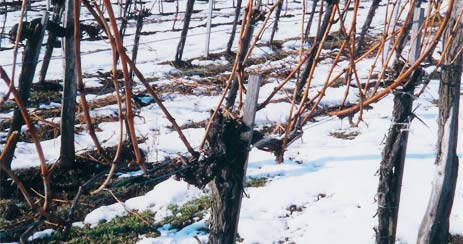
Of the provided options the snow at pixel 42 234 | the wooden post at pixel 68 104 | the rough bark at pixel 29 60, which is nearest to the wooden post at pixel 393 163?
the snow at pixel 42 234

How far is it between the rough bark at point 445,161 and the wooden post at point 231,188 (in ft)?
7.48

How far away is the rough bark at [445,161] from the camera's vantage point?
4301 mm

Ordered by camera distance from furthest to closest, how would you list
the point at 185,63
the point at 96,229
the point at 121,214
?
the point at 185,63, the point at 121,214, the point at 96,229

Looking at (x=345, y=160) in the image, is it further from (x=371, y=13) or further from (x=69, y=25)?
(x=371, y=13)

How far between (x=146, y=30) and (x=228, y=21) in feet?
16.1

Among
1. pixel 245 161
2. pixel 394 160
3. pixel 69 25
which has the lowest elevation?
pixel 394 160

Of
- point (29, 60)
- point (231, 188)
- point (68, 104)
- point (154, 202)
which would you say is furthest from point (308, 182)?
point (231, 188)

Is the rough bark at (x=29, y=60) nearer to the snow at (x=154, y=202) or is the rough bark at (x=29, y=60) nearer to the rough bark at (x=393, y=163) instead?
the snow at (x=154, y=202)

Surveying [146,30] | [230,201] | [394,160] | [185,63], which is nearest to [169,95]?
[185,63]

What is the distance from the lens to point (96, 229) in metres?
6.32

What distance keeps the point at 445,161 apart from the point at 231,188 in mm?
2467

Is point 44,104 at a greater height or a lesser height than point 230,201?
lesser

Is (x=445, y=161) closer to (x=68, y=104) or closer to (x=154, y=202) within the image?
(x=154, y=202)

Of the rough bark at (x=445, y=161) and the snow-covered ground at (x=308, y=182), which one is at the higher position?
the rough bark at (x=445, y=161)
